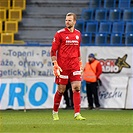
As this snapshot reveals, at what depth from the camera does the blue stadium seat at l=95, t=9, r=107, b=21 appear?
85.0 feet

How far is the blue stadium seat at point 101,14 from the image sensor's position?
25.9 m

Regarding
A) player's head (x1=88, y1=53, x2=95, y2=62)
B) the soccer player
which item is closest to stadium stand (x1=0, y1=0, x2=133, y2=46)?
player's head (x1=88, y1=53, x2=95, y2=62)

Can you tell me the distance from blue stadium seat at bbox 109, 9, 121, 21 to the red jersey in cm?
1252

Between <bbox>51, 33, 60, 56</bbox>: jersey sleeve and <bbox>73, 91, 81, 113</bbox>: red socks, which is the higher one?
<bbox>51, 33, 60, 56</bbox>: jersey sleeve

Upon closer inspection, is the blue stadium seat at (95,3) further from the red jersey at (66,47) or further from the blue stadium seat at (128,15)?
the red jersey at (66,47)

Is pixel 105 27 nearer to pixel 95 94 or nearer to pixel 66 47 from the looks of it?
pixel 95 94

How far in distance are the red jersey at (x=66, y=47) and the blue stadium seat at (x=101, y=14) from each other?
41.6 feet

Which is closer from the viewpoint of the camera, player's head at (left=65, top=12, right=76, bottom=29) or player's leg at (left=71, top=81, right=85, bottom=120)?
player's head at (left=65, top=12, right=76, bottom=29)

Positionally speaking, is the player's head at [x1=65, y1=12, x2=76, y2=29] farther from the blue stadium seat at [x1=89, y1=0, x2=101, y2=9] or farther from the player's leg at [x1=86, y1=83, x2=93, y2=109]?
the blue stadium seat at [x1=89, y1=0, x2=101, y2=9]

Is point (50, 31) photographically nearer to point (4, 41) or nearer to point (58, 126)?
point (4, 41)

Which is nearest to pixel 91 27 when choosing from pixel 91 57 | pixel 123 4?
pixel 123 4

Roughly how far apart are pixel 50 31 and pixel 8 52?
4937 mm

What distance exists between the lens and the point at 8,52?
71.2ft

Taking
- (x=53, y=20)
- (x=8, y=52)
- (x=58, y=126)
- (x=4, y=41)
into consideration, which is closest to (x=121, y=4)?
(x=53, y=20)
